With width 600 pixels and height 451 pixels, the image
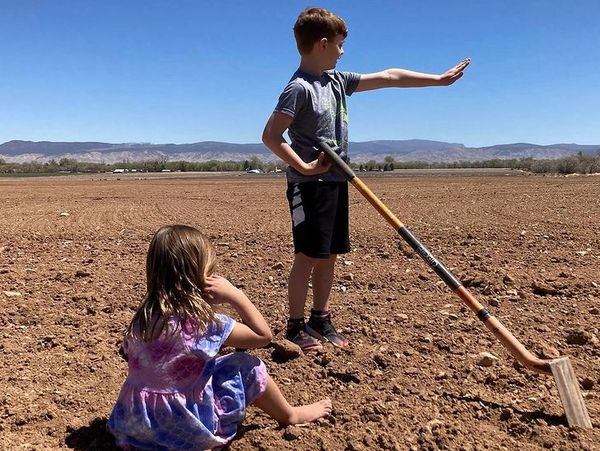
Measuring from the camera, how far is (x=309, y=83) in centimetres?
367

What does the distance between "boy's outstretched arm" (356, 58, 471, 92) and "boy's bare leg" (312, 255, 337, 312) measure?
1105 mm

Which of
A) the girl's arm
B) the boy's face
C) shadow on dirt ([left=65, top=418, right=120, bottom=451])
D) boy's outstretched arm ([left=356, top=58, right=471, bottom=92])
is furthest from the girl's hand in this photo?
boy's outstretched arm ([left=356, top=58, right=471, bottom=92])

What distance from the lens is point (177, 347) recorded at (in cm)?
250

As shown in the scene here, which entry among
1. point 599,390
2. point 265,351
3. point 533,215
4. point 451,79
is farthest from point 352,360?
point 533,215

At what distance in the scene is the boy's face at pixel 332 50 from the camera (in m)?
3.64

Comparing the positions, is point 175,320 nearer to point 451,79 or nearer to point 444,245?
point 451,79

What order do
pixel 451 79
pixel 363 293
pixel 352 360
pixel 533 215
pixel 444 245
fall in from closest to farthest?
pixel 352 360 → pixel 451 79 → pixel 363 293 → pixel 444 245 → pixel 533 215

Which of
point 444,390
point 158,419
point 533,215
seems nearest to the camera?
point 158,419

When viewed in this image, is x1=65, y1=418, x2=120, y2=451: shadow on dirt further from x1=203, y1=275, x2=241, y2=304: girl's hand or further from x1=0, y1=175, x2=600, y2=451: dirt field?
x1=203, y1=275, x2=241, y2=304: girl's hand

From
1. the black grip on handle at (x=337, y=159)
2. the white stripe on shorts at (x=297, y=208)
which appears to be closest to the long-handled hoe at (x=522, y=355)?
the black grip on handle at (x=337, y=159)

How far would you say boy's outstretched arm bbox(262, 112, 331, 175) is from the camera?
353cm

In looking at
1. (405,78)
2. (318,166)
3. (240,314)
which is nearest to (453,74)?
(405,78)

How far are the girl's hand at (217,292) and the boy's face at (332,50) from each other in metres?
1.67

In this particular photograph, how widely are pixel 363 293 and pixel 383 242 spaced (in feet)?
8.14
